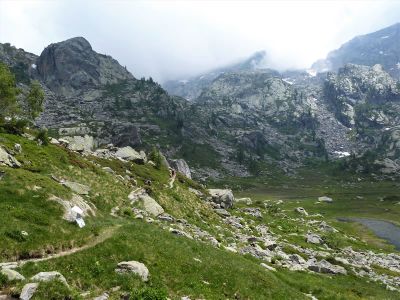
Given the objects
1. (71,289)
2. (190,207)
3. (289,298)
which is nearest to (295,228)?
(190,207)

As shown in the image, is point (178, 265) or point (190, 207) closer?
point (178, 265)

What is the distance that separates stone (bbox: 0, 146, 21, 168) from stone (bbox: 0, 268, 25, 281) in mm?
26813

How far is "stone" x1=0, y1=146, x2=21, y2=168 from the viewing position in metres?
49.2

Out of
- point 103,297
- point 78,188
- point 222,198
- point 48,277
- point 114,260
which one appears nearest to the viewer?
point 48,277

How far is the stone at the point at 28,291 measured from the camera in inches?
852

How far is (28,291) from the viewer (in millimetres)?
21969

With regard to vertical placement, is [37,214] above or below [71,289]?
above

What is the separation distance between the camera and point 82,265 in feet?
90.6

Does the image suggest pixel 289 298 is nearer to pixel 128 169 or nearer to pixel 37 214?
pixel 37 214

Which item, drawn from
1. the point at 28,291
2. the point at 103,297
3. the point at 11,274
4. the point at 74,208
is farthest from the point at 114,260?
the point at 74,208

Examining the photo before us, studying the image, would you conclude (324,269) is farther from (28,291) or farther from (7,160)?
(28,291)

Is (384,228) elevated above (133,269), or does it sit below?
below

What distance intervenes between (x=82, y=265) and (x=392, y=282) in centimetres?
4913

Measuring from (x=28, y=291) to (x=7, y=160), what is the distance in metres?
32.3
